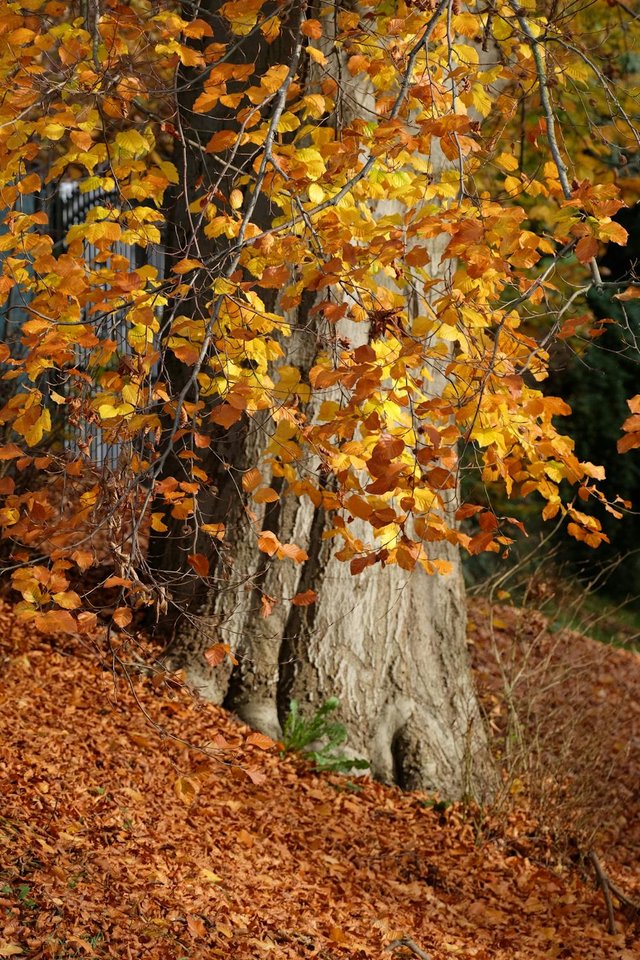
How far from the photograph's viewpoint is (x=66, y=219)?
9.69m

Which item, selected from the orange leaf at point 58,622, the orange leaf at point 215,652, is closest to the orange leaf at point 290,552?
the orange leaf at point 215,652

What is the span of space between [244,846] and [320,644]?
44.4 inches

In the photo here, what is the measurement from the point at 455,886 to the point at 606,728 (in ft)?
5.89

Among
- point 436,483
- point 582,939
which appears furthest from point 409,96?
point 582,939

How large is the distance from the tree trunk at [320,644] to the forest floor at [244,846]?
16 cm

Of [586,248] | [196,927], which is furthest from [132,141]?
[196,927]

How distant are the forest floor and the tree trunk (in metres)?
0.16

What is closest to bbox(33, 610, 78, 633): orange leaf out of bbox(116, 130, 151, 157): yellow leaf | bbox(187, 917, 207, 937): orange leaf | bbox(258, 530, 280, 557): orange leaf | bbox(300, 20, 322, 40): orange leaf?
bbox(258, 530, 280, 557): orange leaf

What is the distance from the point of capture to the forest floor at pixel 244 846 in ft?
10.1

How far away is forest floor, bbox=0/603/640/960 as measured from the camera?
10.1ft

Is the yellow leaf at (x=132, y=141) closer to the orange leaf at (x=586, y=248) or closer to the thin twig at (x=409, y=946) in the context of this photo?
the orange leaf at (x=586, y=248)

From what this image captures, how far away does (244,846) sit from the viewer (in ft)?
12.8

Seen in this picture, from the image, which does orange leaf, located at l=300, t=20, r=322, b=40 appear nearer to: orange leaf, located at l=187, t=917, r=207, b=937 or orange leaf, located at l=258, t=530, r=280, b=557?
orange leaf, located at l=258, t=530, r=280, b=557

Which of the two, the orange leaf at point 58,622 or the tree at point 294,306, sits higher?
the tree at point 294,306
